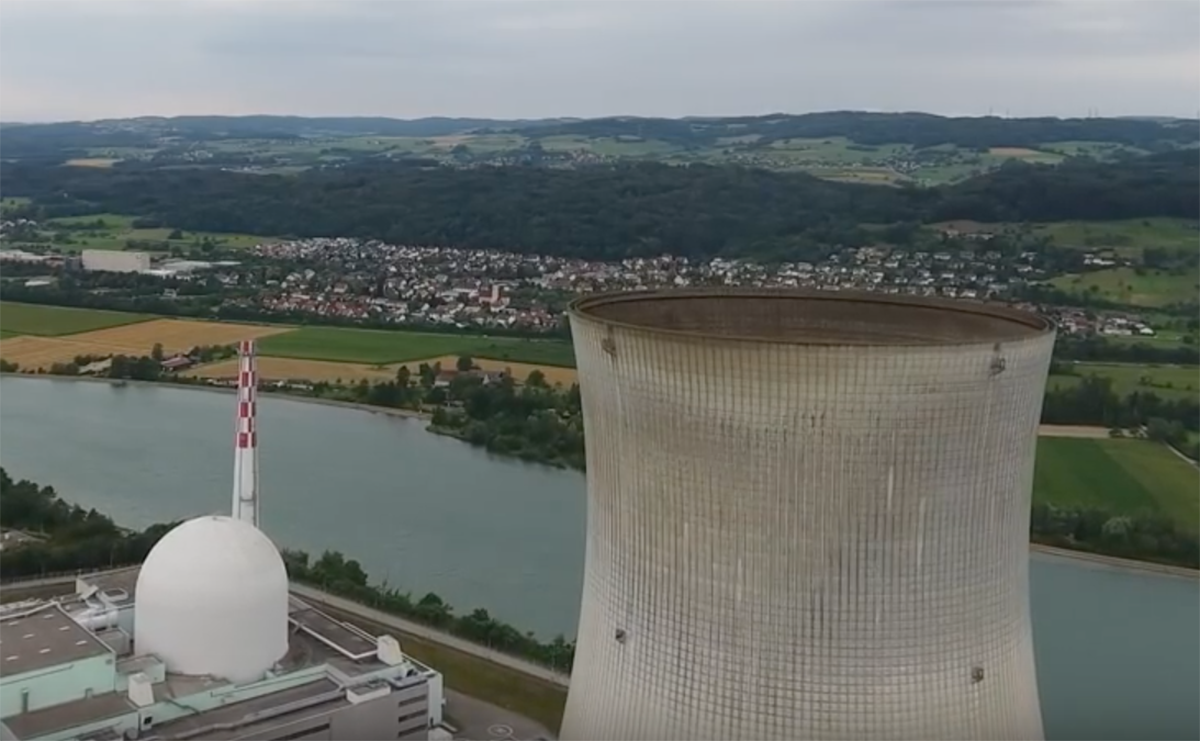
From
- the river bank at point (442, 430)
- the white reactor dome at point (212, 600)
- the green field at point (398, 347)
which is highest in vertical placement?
the white reactor dome at point (212, 600)

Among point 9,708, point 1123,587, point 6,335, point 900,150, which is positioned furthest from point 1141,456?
point 900,150

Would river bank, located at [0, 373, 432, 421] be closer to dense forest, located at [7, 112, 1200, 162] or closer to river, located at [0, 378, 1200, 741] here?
river, located at [0, 378, 1200, 741]

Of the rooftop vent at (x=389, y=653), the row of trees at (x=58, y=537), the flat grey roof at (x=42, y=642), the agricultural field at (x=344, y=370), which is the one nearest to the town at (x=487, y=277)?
the agricultural field at (x=344, y=370)

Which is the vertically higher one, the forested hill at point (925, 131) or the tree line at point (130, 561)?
the forested hill at point (925, 131)

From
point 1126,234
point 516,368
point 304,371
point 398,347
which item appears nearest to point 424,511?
point 516,368

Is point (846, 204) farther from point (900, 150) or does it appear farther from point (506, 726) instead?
point (506, 726)

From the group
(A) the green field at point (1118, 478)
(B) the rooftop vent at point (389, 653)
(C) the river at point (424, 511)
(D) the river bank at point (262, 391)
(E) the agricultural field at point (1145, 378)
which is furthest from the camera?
(D) the river bank at point (262, 391)

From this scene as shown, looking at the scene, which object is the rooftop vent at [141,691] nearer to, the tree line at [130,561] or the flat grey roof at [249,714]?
the flat grey roof at [249,714]
